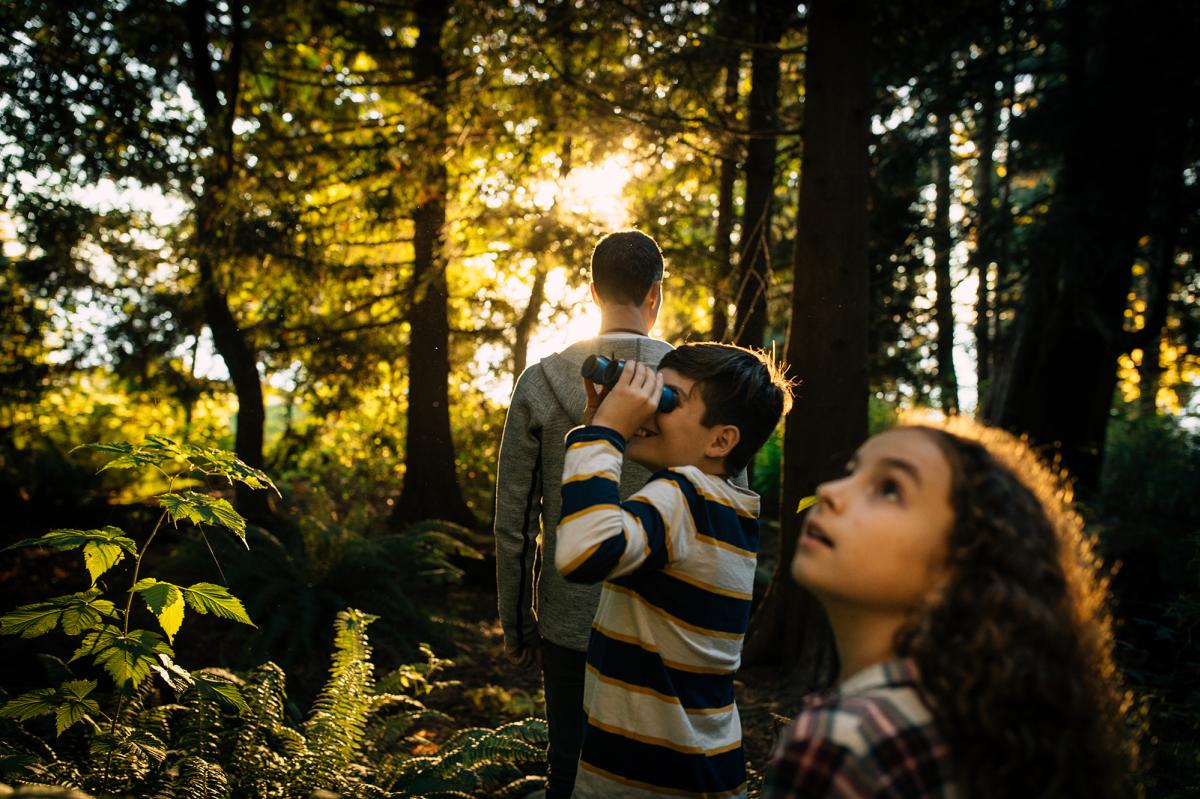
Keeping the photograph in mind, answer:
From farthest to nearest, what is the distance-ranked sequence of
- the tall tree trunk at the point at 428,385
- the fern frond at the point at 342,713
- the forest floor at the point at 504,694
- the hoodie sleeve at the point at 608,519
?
the tall tree trunk at the point at 428,385 → the forest floor at the point at 504,694 → the fern frond at the point at 342,713 → the hoodie sleeve at the point at 608,519

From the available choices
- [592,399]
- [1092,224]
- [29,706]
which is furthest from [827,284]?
[1092,224]

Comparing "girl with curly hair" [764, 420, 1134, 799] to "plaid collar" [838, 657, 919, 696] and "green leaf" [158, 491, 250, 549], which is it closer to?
"plaid collar" [838, 657, 919, 696]

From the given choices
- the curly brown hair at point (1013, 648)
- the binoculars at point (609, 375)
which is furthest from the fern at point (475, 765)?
the curly brown hair at point (1013, 648)

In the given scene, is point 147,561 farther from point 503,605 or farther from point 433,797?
point 503,605

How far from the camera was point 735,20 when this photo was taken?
6734 millimetres

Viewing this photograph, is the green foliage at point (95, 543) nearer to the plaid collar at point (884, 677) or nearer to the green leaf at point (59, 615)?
the green leaf at point (59, 615)

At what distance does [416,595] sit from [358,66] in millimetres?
7345

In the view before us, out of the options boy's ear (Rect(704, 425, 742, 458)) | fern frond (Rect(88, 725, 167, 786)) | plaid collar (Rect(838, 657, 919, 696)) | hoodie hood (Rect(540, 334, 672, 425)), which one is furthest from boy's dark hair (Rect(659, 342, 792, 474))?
fern frond (Rect(88, 725, 167, 786))

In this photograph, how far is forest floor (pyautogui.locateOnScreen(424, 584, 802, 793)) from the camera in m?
4.68

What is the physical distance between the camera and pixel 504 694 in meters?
5.18

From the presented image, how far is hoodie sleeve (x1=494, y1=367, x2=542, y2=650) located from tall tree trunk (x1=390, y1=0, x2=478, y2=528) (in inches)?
228

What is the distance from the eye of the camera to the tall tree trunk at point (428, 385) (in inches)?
333

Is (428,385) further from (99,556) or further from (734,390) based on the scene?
(734,390)

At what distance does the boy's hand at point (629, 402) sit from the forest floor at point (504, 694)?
2822 mm
